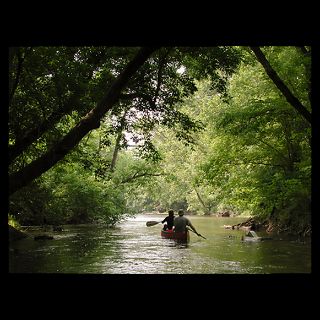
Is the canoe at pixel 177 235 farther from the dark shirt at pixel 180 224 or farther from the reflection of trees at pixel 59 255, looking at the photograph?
the reflection of trees at pixel 59 255

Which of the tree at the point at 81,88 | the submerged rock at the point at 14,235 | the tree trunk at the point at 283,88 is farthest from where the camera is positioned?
the submerged rock at the point at 14,235

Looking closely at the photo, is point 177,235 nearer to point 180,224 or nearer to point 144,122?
point 180,224

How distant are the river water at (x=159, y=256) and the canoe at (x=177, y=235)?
34 cm

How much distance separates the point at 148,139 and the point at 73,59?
3392 millimetres

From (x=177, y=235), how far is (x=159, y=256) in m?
4.77

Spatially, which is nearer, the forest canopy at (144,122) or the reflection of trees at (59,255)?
the forest canopy at (144,122)

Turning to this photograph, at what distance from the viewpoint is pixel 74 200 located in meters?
24.8

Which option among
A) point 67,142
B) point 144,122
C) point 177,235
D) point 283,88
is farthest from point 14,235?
point 283,88

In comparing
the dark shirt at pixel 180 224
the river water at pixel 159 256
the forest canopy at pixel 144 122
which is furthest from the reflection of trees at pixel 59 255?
the dark shirt at pixel 180 224

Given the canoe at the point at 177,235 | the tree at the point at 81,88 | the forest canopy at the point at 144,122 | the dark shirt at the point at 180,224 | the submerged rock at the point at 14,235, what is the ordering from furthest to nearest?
Result: 1. the dark shirt at the point at 180,224
2. the canoe at the point at 177,235
3. the submerged rock at the point at 14,235
4. the forest canopy at the point at 144,122
5. the tree at the point at 81,88

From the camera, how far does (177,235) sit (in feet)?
58.6

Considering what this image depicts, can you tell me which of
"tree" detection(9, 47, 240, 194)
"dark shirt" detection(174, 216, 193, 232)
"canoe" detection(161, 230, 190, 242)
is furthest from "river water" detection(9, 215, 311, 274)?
"tree" detection(9, 47, 240, 194)

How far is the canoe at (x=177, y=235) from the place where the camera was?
1750 cm
